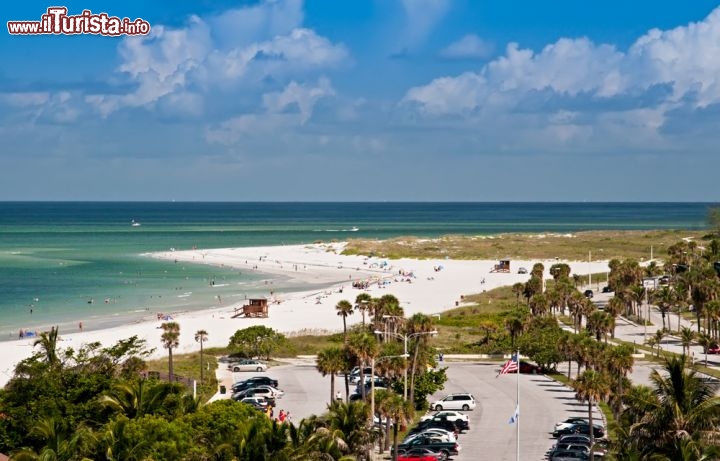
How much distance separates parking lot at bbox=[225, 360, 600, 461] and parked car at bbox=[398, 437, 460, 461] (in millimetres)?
548

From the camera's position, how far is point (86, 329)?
319 ft

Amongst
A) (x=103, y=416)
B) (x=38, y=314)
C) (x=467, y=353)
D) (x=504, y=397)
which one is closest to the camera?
(x=103, y=416)

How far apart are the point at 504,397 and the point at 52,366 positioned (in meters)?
29.8

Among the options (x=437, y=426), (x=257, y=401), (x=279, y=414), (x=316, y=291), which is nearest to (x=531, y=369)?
(x=437, y=426)

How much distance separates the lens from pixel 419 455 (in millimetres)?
47188

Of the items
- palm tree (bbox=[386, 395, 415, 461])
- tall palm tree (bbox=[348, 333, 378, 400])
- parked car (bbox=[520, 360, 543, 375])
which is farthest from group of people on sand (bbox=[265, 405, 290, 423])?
parked car (bbox=[520, 360, 543, 375])

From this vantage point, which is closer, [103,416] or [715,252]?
[103,416]

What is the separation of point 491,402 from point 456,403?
3.47 meters

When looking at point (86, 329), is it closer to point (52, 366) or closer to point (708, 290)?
point (52, 366)

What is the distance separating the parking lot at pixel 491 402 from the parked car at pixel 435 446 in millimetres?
548

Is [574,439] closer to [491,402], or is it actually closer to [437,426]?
[437,426]

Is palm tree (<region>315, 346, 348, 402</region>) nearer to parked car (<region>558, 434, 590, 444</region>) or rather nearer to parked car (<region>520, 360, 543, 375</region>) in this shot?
parked car (<region>558, 434, 590, 444</region>)

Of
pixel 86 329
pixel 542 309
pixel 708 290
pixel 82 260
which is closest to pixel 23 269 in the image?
pixel 82 260

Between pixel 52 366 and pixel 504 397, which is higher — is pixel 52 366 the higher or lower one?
the higher one
